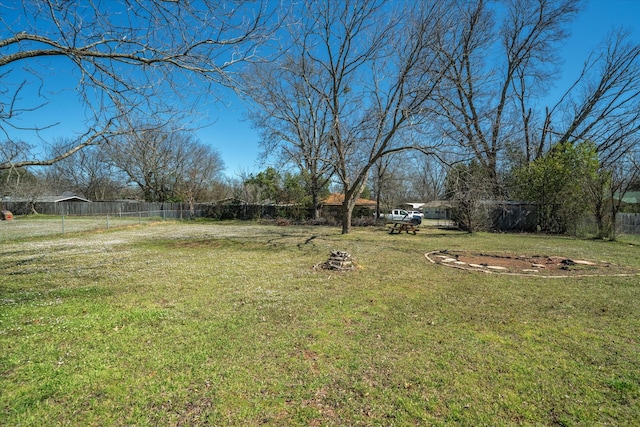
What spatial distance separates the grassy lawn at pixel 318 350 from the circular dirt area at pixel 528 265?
0.87m

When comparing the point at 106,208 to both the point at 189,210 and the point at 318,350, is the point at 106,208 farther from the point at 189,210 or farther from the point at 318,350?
the point at 318,350

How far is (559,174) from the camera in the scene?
57.6ft

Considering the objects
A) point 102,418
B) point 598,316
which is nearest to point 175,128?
point 102,418

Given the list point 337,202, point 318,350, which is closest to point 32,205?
point 337,202

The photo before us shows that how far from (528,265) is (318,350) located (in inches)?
290

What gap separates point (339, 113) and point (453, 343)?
13184 millimetres

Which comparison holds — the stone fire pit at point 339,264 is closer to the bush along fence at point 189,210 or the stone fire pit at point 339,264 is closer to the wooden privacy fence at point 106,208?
the bush along fence at point 189,210

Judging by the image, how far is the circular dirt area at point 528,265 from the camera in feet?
23.7

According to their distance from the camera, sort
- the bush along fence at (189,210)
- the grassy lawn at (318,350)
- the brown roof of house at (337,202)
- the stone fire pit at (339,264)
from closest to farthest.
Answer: the grassy lawn at (318,350) → the stone fire pit at (339,264) → the bush along fence at (189,210) → the brown roof of house at (337,202)

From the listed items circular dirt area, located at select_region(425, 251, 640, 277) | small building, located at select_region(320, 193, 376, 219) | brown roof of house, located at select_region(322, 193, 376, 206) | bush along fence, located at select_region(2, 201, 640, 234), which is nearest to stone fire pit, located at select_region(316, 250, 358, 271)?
circular dirt area, located at select_region(425, 251, 640, 277)

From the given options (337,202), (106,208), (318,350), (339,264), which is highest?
(337,202)

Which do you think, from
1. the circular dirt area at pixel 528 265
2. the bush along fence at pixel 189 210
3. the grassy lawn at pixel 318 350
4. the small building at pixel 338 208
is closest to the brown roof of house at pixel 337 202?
the small building at pixel 338 208

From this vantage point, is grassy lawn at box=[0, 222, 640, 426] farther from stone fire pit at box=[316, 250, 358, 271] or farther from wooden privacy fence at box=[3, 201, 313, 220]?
wooden privacy fence at box=[3, 201, 313, 220]

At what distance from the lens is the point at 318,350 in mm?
3299
